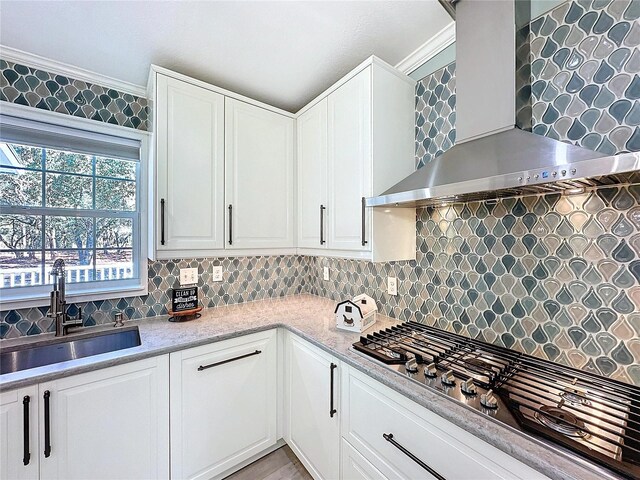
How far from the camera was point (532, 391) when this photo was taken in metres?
0.97

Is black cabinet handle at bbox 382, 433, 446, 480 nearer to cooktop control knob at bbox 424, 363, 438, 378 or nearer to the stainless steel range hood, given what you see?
cooktop control knob at bbox 424, 363, 438, 378

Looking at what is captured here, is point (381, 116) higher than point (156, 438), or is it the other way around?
point (381, 116)

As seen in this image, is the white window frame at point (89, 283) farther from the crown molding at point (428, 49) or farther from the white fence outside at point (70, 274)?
A: the crown molding at point (428, 49)

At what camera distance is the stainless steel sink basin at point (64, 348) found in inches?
57.5

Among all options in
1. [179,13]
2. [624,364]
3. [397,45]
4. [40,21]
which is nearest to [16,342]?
[40,21]

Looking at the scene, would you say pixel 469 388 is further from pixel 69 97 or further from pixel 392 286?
pixel 69 97

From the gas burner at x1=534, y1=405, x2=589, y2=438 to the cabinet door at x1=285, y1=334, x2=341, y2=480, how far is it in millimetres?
836

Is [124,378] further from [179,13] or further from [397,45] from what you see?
[397,45]

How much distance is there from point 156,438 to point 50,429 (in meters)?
0.45

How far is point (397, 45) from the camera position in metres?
1.64

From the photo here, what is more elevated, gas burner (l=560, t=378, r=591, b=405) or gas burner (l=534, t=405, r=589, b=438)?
gas burner (l=560, t=378, r=591, b=405)

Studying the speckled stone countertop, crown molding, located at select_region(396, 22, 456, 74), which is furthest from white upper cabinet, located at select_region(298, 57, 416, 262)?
the speckled stone countertop

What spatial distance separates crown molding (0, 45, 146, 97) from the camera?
160 cm

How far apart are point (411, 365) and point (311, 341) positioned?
0.61 m
